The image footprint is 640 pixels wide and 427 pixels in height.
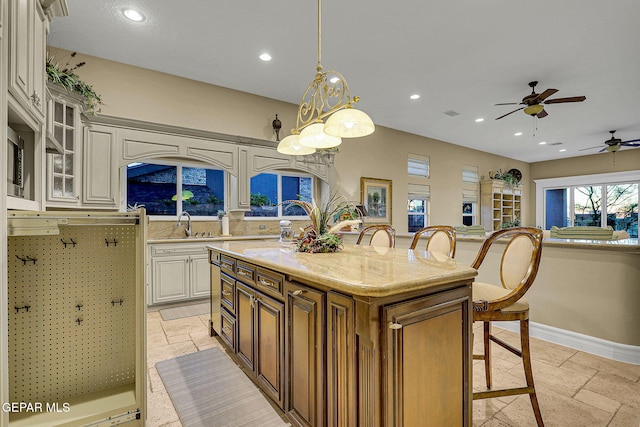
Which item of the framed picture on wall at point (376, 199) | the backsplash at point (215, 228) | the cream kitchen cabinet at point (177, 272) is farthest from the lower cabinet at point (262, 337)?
the framed picture on wall at point (376, 199)

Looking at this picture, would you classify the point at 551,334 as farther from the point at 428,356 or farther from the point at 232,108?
the point at 232,108

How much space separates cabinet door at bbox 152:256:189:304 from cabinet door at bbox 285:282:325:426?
2.96 metres

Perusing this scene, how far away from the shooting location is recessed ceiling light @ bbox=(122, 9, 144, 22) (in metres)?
2.92

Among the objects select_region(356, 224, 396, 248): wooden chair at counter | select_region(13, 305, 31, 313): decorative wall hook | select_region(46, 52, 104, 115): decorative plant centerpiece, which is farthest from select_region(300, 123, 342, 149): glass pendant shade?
select_region(46, 52, 104, 115): decorative plant centerpiece

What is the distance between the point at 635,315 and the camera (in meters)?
2.43

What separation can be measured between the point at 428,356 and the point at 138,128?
4.27 metres

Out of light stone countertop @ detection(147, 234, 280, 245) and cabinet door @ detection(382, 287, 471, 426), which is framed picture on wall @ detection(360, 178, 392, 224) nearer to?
light stone countertop @ detection(147, 234, 280, 245)

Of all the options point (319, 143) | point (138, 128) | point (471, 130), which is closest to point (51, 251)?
point (319, 143)

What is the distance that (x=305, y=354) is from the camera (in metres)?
1.50

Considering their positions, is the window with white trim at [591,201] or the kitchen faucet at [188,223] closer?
the kitchen faucet at [188,223]

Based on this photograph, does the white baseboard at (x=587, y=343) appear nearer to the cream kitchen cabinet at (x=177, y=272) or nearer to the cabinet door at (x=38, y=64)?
the cream kitchen cabinet at (x=177, y=272)

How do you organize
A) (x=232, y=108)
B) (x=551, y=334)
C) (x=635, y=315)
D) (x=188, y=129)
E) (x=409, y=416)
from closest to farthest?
(x=409, y=416), (x=635, y=315), (x=551, y=334), (x=188, y=129), (x=232, y=108)

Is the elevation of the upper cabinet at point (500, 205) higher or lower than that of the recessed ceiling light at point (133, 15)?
lower

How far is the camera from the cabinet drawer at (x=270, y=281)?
1721 mm
